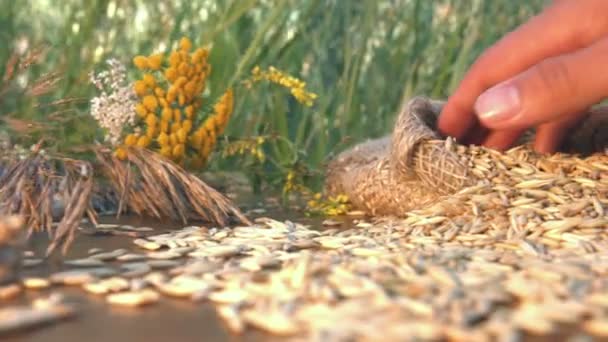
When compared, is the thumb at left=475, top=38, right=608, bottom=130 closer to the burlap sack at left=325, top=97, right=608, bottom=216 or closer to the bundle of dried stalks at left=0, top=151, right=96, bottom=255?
the burlap sack at left=325, top=97, right=608, bottom=216

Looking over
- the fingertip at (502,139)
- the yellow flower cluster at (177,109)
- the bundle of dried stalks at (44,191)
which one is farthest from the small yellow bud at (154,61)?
the fingertip at (502,139)

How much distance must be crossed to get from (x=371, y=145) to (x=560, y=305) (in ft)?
4.26

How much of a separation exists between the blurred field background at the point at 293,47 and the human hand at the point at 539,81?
26.8 inches

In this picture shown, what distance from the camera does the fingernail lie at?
1.30 m

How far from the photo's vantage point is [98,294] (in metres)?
1.00

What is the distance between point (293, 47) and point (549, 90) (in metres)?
1.72

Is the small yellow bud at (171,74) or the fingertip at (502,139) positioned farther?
the small yellow bud at (171,74)

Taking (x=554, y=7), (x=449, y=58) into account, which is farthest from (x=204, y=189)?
(x=449, y=58)

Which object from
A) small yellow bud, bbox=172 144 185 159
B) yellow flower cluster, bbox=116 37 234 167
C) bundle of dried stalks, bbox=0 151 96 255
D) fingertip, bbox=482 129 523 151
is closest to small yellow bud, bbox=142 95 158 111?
yellow flower cluster, bbox=116 37 234 167

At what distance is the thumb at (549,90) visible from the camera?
1.30 metres

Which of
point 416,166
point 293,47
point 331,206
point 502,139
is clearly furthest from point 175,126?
point 293,47

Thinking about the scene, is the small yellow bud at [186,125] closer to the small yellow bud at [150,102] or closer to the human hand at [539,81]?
the small yellow bud at [150,102]

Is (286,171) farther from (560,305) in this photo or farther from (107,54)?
(560,305)

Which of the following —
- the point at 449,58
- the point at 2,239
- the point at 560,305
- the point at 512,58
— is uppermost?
the point at 449,58
